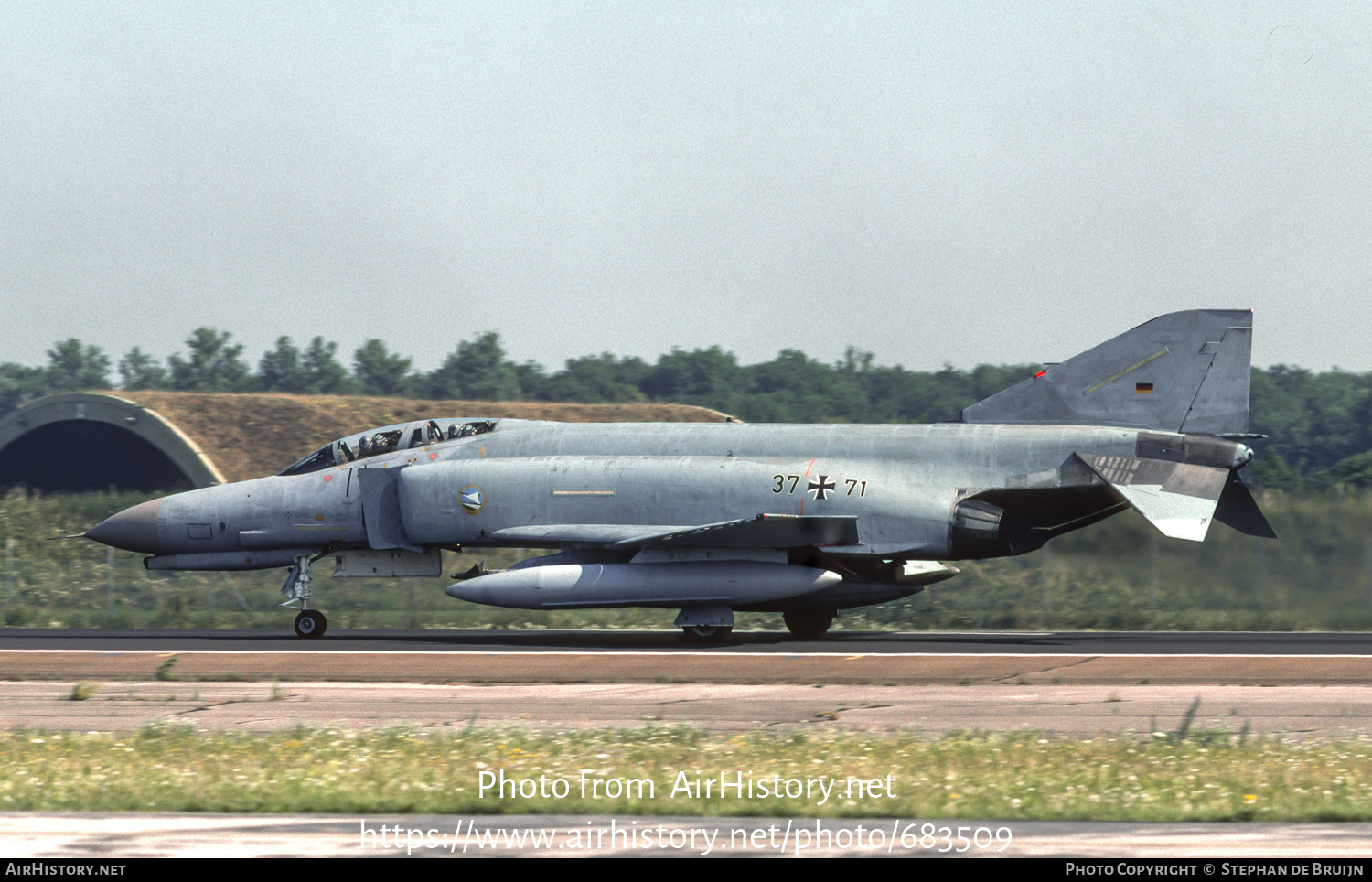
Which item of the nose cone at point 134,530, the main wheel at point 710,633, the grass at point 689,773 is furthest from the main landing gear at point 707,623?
the grass at point 689,773

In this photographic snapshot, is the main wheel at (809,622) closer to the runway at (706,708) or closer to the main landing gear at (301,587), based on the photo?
the runway at (706,708)

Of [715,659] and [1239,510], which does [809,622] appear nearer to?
[715,659]

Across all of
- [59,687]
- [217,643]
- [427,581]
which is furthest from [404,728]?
[427,581]

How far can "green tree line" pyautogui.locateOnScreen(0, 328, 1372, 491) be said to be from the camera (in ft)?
175

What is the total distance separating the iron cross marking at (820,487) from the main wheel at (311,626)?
26.8 feet

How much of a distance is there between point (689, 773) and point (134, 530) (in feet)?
57.7

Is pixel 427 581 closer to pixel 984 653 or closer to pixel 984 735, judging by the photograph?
pixel 984 653

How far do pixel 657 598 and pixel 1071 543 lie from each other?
8.52 metres

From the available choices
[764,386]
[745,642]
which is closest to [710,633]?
[745,642]

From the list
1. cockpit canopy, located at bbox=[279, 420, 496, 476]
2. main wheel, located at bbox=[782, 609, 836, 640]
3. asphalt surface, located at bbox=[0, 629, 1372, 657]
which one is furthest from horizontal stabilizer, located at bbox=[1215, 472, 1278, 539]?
cockpit canopy, located at bbox=[279, 420, 496, 476]

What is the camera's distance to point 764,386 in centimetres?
6550

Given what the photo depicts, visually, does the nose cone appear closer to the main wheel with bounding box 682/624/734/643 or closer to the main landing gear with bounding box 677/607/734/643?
the main landing gear with bounding box 677/607/734/643

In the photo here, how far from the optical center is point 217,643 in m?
22.1

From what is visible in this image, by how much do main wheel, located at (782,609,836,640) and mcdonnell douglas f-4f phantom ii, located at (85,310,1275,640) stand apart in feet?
0.10
